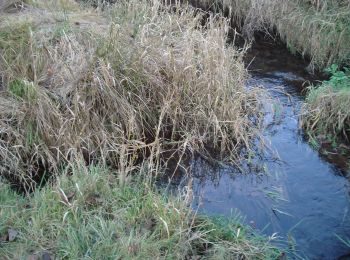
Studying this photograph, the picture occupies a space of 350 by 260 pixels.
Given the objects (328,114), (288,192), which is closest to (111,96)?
(288,192)

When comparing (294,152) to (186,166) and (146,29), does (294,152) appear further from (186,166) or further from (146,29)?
(146,29)

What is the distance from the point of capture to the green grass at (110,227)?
320cm

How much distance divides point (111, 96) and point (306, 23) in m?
3.85

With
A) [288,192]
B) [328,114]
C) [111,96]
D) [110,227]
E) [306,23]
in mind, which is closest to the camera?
[110,227]

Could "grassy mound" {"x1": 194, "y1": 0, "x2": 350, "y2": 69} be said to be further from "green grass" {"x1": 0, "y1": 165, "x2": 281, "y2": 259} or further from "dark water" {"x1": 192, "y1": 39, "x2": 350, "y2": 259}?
"green grass" {"x1": 0, "y1": 165, "x2": 281, "y2": 259}

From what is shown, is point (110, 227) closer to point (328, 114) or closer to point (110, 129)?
point (110, 129)

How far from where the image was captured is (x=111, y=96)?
4758 mm

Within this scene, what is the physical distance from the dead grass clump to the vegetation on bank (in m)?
0.01

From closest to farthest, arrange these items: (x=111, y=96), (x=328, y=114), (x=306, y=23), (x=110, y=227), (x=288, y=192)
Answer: (x=110, y=227) → (x=288, y=192) → (x=111, y=96) → (x=328, y=114) → (x=306, y=23)

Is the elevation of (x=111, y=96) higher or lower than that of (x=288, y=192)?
higher

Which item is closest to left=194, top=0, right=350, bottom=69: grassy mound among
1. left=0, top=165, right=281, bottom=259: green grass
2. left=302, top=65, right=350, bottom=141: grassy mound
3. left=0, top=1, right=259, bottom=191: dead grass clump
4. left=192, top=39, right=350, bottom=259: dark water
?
left=302, top=65, right=350, bottom=141: grassy mound

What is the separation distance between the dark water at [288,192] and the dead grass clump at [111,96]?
1.07ft

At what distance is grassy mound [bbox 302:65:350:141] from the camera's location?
5.30 m

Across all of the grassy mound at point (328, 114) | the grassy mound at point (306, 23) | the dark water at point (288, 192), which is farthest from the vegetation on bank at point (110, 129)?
the grassy mound at point (306, 23)
